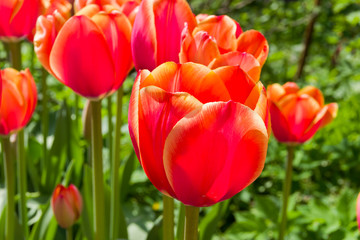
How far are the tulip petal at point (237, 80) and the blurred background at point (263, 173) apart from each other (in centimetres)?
67

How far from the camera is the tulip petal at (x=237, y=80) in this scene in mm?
611

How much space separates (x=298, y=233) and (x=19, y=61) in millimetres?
970

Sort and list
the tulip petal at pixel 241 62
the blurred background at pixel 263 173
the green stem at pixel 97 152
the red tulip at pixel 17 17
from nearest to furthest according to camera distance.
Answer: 1. the tulip petal at pixel 241 62
2. the green stem at pixel 97 152
3. the red tulip at pixel 17 17
4. the blurred background at pixel 263 173

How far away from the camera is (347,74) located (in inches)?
102

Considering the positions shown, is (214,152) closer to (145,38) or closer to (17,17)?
(145,38)

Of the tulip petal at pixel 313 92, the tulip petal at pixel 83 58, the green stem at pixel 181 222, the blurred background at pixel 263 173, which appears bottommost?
the blurred background at pixel 263 173

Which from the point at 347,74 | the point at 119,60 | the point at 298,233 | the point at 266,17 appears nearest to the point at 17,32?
the point at 119,60

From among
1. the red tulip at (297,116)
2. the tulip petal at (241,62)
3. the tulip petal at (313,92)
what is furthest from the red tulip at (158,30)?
the tulip petal at (313,92)

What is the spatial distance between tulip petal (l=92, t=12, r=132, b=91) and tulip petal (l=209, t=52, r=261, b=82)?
26 cm

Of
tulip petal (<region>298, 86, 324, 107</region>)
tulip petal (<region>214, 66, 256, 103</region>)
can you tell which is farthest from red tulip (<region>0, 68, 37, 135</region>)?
tulip petal (<region>298, 86, 324, 107</region>)

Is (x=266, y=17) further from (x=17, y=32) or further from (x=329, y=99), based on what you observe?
(x=17, y=32)

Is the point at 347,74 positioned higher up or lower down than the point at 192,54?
lower down

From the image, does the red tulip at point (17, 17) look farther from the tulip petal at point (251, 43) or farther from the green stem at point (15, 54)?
the tulip petal at point (251, 43)

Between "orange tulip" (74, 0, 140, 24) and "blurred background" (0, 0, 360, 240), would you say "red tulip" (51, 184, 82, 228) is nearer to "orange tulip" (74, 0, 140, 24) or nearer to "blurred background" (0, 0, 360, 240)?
"blurred background" (0, 0, 360, 240)
